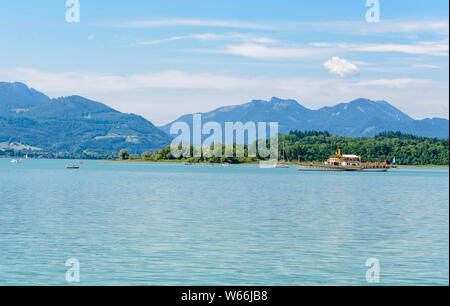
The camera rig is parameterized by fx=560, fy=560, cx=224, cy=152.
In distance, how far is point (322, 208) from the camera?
68000mm

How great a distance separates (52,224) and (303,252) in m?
22.9

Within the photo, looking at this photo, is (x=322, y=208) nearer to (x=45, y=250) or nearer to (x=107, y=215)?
(x=107, y=215)

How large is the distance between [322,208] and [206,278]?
140ft

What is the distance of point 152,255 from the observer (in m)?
32.7

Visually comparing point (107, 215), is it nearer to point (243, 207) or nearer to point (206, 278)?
point (243, 207)
